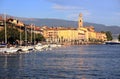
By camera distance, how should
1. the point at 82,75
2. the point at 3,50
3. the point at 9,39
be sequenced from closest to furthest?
the point at 82,75 → the point at 3,50 → the point at 9,39

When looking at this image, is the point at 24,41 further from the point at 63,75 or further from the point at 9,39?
the point at 63,75

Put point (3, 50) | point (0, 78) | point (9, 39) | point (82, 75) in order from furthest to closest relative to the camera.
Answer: point (9, 39) < point (3, 50) < point (82, 75) < point (0, 78)

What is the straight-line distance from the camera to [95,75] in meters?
33.0

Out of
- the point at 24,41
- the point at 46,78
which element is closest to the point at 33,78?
the point at 46,78

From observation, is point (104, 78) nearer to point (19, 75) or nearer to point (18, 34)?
point (19, 75)

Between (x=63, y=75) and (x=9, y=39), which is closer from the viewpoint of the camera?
(x=63, y=75)

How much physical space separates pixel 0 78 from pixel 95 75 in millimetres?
6731

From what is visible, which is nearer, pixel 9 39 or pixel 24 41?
pixel 9 39

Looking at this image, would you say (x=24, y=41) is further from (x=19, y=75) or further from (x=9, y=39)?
(x=19, y=75)

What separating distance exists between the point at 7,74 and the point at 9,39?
64683mm

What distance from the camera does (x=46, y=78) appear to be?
30875mm

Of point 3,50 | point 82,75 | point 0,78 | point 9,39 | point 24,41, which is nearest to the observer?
point 0,78

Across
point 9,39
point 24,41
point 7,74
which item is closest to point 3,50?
point 9,39

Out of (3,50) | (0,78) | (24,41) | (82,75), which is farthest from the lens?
(24,41)
